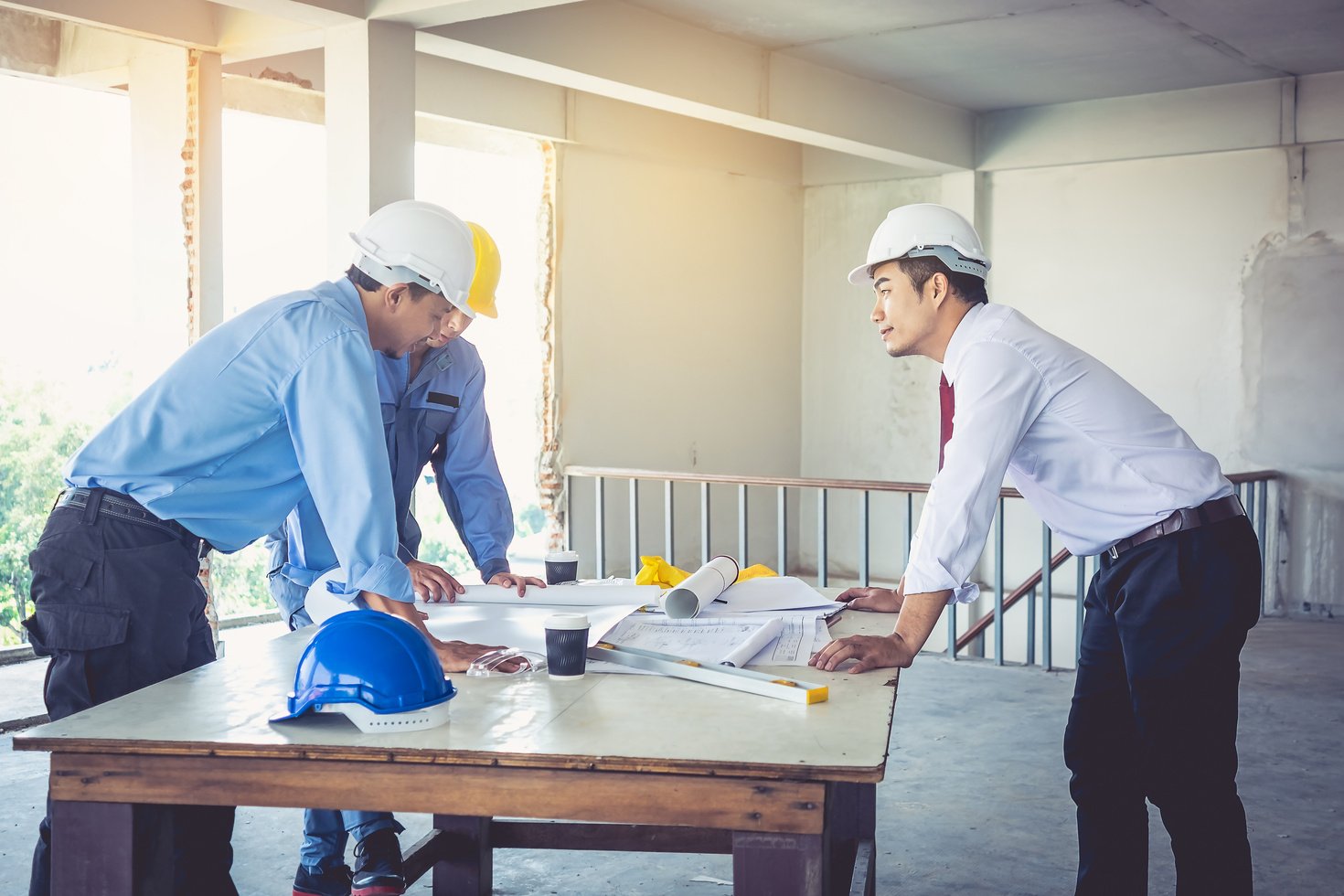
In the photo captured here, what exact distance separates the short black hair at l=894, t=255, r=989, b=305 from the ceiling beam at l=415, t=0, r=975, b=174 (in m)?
3.62

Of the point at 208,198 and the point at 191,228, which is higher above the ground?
the point at 208,198

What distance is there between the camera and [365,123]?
16.9 ft

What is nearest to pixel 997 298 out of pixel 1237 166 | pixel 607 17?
pixel 1237 166

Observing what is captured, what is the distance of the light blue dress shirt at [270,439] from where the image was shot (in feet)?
7.06

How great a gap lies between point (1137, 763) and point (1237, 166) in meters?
6.83

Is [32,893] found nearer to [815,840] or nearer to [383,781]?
[383,781]

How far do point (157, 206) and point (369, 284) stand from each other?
414 cm

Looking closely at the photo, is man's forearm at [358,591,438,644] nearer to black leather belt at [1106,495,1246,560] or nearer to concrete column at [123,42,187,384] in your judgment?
black leather belt at [1106,495,1246,560]

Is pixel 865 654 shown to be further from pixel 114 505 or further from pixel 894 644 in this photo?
pixel 114 505

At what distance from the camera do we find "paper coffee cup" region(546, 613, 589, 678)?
2.08 meters

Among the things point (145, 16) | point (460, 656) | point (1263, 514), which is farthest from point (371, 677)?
point (1263, 514)

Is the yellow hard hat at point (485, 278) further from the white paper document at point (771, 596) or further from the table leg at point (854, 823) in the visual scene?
the table leg at point (854, 823)

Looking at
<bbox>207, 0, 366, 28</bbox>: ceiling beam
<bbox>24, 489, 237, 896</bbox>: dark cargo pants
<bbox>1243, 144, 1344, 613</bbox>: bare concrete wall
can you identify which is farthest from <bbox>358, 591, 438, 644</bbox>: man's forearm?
<bbox>1243, 144, 1344, 613</bbox>: bare concrete wall

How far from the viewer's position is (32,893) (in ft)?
6.97
